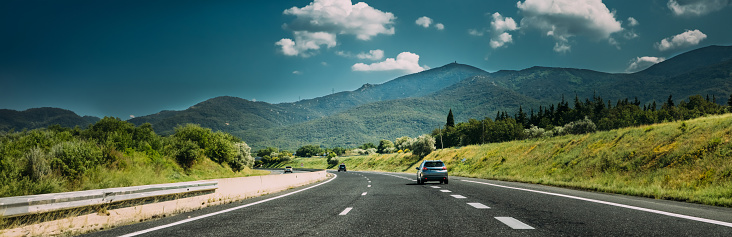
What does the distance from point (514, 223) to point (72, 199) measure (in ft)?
26.1

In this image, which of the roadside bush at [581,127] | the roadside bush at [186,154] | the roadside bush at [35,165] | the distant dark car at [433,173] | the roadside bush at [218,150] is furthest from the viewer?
the roadside bush at [581,127]

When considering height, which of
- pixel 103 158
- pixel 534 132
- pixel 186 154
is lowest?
pixel 186 154

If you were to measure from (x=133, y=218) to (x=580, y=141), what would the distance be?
38009mm

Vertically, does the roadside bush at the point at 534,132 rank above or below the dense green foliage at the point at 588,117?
below

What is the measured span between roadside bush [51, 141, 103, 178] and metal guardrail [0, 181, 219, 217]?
15.2m

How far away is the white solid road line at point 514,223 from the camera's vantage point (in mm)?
6702

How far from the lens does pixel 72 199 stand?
7.86 meters

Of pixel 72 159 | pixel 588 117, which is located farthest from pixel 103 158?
pixel 588 117

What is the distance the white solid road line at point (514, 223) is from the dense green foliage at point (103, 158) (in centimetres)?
1272

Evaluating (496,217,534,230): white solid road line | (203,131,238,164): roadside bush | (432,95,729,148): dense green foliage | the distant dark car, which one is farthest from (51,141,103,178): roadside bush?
(432,95,729,148): dense green foliage

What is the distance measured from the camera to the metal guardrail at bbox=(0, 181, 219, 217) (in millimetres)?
6738

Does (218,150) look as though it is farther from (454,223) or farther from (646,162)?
(454,223)

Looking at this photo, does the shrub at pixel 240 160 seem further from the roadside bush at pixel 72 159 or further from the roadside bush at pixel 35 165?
the roadside bush at pixel 35 165

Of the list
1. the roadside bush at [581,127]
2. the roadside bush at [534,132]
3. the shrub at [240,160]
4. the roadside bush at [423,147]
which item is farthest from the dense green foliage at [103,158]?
the roadside bush at [534,132]
